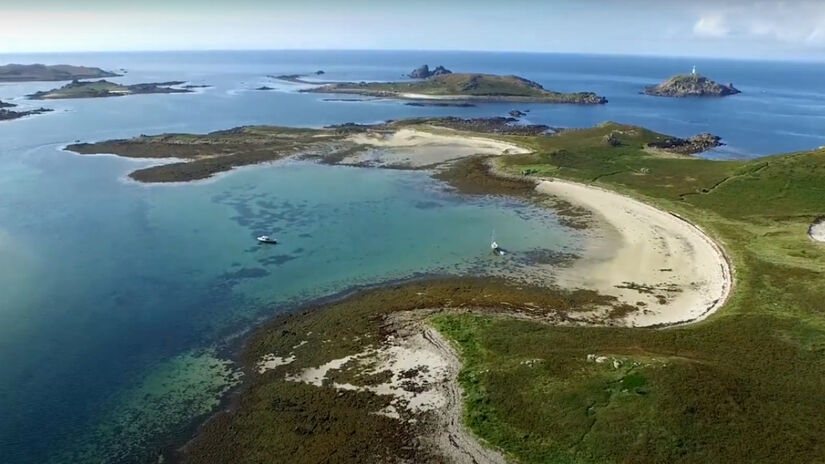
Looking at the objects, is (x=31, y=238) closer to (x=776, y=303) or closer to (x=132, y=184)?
(x=132, y=184)

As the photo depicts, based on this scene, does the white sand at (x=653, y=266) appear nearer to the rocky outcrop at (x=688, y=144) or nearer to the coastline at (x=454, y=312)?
the coastline at (x=454, y=312)

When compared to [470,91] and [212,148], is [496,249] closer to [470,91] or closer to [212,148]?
[212,148]

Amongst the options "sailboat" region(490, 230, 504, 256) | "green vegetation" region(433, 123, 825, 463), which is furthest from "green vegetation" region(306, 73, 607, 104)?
"green vegetation" region(433, 123, 825, 463)

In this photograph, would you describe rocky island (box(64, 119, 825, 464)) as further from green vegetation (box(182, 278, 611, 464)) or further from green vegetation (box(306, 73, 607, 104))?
green vegetation (box(306, 73, 607, 104))

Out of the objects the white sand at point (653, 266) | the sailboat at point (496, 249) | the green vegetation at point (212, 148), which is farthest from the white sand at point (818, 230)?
the green vegetation at point (212, 148)

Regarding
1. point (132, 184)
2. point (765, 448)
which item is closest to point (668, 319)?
point (765, 448)

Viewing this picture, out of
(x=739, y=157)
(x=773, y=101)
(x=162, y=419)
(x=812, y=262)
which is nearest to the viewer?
(x=162, y=419)

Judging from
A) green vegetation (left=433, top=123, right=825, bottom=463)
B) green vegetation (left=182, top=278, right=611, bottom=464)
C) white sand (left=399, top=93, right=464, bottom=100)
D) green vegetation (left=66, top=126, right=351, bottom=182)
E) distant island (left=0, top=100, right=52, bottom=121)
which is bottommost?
green vegetation (left=182, top=278, right=611, bottom=464)
